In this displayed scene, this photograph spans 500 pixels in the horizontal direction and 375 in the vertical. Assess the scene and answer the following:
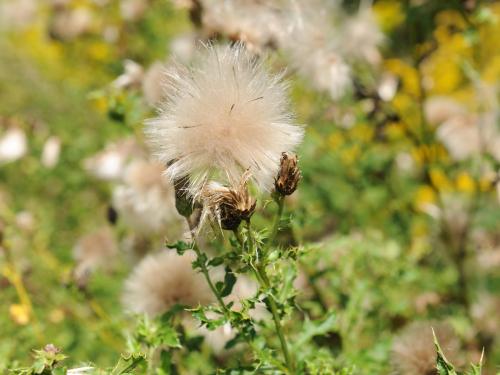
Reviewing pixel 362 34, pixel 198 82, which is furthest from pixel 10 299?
pixel 362 34

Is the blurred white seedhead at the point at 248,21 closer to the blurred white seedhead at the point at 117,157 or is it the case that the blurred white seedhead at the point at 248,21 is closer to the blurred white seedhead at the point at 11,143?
the blurred white seedhead at the point at 117,157

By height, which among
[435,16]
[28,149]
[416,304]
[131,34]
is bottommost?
[416,304]

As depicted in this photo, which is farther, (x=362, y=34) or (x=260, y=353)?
(x=362, y=34)

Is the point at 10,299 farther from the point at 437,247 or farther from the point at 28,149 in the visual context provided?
the point at 437,247

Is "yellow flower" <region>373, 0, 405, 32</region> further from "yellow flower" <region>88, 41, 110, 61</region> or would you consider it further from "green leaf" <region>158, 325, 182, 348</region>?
"green leaf" <region>158, 325, 182, 348</region>

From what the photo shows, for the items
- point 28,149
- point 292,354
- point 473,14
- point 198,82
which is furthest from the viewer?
point 28,149

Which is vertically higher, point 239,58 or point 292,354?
point 239,58

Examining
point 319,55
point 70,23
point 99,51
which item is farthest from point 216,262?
point 99,51
